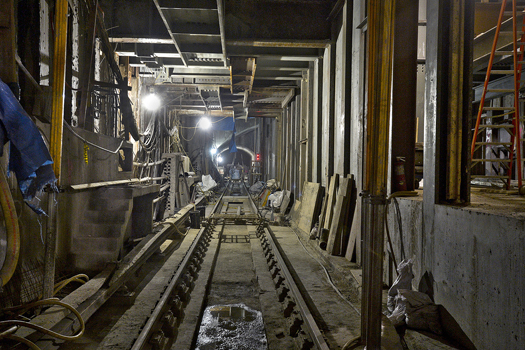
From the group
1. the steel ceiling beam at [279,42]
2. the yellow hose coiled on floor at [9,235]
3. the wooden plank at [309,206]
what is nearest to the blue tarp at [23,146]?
the yellow hose coiled on floor at [9,235]

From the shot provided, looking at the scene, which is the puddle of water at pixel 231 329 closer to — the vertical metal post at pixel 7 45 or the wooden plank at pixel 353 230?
the wooden plank at pixel 353 230

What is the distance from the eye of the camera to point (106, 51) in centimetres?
746

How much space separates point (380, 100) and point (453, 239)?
1723 mm

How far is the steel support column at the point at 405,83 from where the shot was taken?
459cm

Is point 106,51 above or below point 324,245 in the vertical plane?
above

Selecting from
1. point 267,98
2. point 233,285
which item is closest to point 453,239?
point 233,285

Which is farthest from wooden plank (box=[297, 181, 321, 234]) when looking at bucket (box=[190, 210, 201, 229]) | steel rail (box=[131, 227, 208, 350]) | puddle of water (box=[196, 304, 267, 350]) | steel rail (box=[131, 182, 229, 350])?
puddle of water (box=[196, 304, 267, 350])

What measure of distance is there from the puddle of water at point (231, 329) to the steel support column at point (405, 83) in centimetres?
278

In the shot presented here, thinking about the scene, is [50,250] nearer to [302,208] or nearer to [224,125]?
[302,208]

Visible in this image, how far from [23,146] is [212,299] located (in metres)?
2.94

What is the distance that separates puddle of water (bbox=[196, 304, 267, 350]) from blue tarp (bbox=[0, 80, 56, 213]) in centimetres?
214

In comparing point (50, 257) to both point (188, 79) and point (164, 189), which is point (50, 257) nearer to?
Result: point (164, 189)

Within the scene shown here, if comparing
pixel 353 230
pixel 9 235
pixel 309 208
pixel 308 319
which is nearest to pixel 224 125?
pixel 309 208

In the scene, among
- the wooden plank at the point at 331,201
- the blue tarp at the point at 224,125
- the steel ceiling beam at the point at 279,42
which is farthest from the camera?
the blue tarp at the point at 224,125
